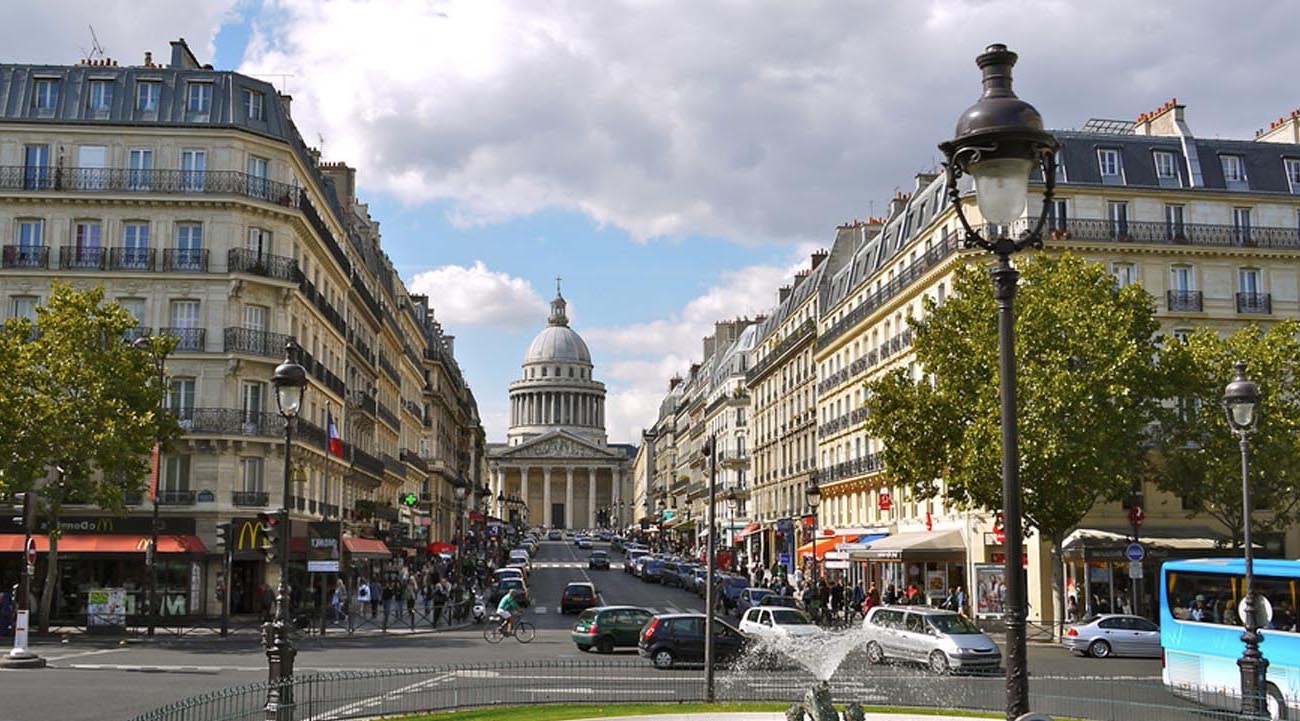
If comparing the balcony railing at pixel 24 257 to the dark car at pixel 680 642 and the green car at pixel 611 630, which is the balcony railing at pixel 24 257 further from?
the dark car at pixel 680 642

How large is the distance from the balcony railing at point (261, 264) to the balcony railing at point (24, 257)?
5962 millimetres

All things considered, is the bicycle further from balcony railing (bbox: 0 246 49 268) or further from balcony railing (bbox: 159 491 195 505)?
balcony railing (bbox: 0 246 49 268)

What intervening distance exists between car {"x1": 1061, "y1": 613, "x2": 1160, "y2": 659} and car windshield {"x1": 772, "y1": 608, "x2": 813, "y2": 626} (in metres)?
7.20

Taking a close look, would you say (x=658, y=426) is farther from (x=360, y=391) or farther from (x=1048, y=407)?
(x=1048, y=407)

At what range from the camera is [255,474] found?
45.3 m

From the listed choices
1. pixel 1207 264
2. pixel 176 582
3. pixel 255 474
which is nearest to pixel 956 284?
pixel 1207 264

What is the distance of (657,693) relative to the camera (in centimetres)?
2342

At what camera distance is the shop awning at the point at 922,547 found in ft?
159

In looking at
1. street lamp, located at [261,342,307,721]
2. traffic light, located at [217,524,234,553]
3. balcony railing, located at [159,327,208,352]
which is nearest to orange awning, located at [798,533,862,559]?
balcony railing, located at [159,327,208,352]

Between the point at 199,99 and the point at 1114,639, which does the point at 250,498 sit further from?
the point at 1114,639

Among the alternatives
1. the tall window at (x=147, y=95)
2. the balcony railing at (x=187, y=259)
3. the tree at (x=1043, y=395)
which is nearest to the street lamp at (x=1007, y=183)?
the tree at (x=1043, y=395)

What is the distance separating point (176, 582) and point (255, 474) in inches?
170

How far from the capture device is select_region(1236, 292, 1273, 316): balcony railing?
49.0m

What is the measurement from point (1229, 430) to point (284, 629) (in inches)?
1250
